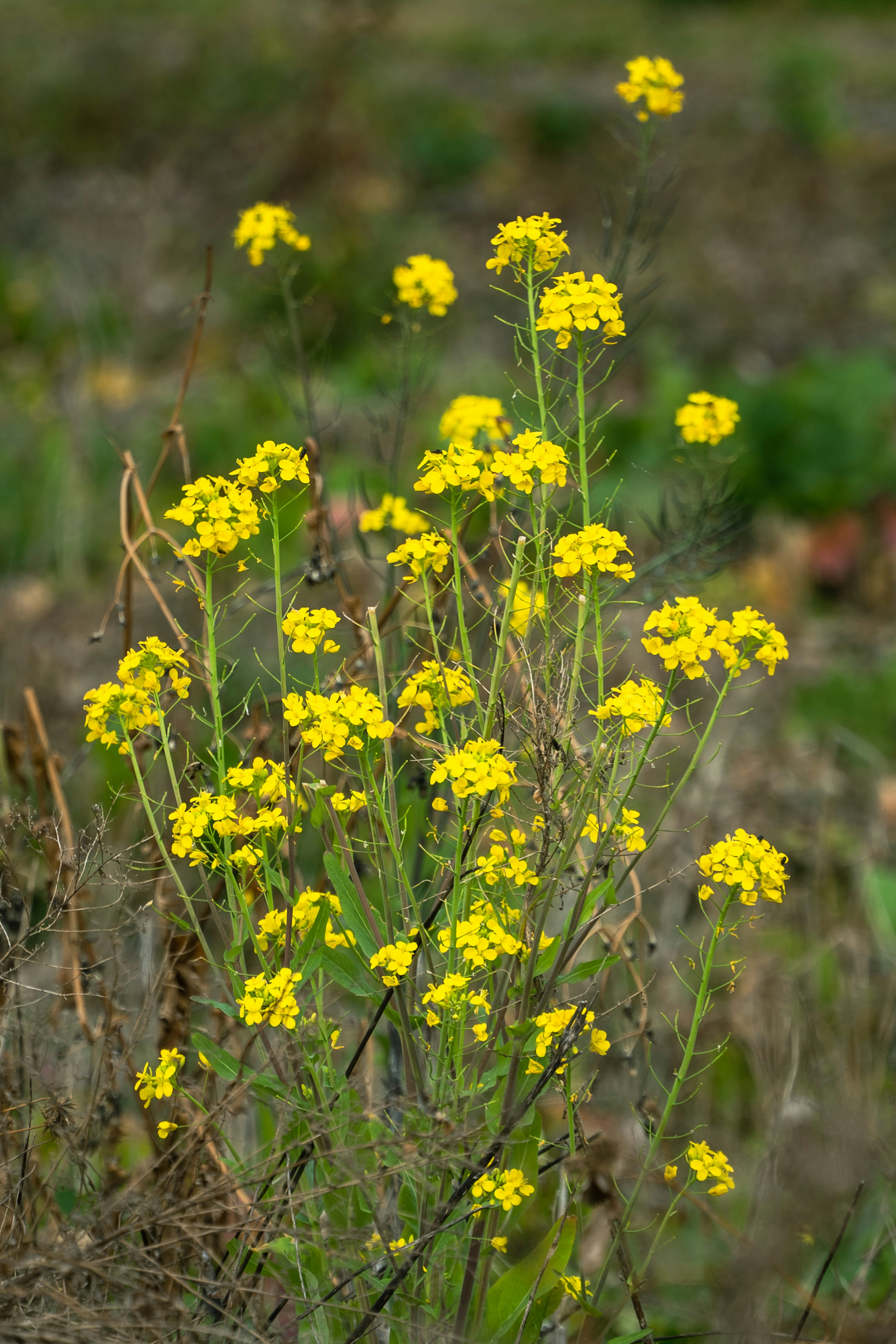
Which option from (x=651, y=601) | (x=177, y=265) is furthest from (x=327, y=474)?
(x=177, y=265)

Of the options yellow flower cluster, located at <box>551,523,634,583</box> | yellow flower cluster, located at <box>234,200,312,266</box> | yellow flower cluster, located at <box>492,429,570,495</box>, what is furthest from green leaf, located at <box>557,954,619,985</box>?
yellow flower cluster, located at <box>234,200,312,266</box>

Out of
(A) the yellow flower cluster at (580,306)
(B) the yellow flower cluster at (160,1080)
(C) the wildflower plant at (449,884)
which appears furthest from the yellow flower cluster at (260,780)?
(A) the yellow flower cluster at (580,306)

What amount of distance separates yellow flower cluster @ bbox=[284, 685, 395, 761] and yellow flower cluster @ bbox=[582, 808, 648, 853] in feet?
0.84

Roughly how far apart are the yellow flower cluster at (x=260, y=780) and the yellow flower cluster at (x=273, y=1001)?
0.20 meters

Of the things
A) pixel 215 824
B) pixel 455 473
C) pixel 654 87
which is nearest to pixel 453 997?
pixel 215 824

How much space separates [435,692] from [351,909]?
0.28 metres

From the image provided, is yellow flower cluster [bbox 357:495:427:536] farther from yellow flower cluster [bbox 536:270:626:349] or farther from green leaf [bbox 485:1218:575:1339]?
green leaf [bbox 485:1218:575:1339]

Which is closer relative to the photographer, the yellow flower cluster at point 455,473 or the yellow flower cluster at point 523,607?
the yellow flower cluster at point 455,473

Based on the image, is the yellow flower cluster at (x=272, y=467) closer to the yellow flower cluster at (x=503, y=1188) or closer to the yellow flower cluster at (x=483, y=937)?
the yellow flower cluster at (x=483, y=937)

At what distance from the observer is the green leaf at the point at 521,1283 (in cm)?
133

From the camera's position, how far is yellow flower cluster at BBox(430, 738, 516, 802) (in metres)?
1.11

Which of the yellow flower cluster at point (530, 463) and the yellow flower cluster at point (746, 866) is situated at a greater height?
the yellow flower cluster at point (530, 463)

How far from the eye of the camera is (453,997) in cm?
119

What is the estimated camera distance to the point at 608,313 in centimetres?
122
